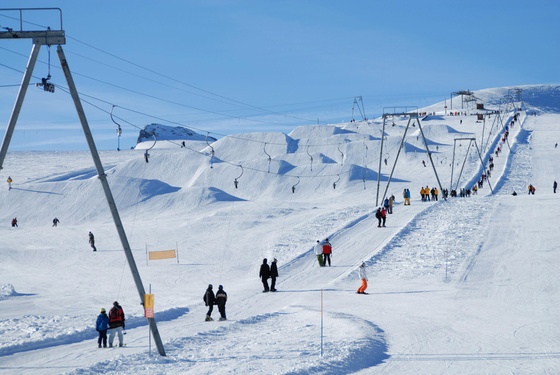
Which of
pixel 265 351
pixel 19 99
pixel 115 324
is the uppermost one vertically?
pixel 19 99

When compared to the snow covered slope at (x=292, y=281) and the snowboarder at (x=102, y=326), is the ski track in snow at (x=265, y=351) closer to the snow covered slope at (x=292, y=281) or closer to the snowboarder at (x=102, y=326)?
the snow covered slope at (x=292, y=281)

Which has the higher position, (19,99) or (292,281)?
(19,99)

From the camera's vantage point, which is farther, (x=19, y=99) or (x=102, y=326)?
(x=102, y=326)

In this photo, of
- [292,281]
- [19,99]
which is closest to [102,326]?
[19,99]

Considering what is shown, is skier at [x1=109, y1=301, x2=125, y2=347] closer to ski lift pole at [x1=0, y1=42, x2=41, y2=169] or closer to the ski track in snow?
the ski track in snow

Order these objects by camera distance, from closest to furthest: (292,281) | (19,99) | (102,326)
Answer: (19,99), (102,326), (292,281)

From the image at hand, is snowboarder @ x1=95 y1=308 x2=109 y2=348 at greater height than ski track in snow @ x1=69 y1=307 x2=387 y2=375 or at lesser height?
greater

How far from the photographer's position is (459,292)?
94.1ft

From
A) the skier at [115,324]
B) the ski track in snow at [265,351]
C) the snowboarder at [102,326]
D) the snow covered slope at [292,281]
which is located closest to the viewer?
the ski track in snow at [265,351]

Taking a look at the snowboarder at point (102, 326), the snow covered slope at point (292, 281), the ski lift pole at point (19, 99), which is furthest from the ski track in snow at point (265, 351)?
the ski lift pole at point (19, 99)

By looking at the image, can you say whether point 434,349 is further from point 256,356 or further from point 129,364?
point 129,364

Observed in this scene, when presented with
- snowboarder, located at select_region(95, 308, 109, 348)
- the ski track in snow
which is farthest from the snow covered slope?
snowboarder, located at select_region(95, 308, 109, 348)

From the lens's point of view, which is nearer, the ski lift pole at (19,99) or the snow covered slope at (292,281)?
the ski lift pole at (19,99)

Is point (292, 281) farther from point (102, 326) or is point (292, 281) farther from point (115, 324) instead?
point (102, 326)
